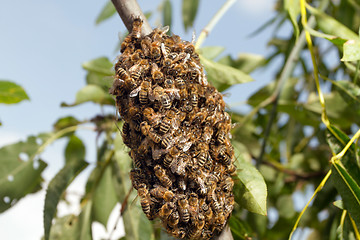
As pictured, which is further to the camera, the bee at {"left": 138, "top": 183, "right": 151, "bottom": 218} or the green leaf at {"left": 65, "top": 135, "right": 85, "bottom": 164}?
the green leaf at {"left": 65, "top": 135, "right": 85, "bottom": 164}

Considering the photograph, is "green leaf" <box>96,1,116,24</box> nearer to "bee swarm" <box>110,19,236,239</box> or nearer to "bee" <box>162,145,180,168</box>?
"bee swarm" <box>110,19,236,239</box>

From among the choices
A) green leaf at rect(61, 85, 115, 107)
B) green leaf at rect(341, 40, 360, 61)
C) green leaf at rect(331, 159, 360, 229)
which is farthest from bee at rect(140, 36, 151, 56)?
green leaf at rect(61, 85, 115, 107)

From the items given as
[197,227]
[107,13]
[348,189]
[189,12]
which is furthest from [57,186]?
[189,12]

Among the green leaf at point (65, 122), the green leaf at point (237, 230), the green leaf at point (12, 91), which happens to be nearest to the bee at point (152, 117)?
the green leaf at point (237, 230)

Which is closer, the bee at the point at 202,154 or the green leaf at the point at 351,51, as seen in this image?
the bee at the point at 202,154

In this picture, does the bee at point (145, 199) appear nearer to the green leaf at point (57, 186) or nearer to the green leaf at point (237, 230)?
the green leaf at point (237, 230)
